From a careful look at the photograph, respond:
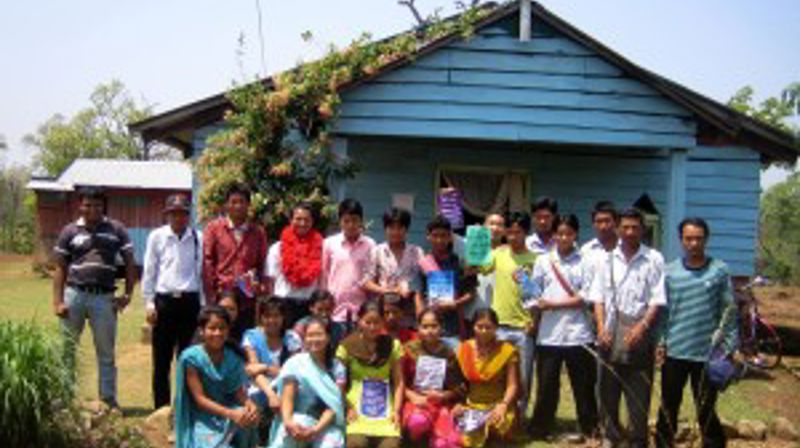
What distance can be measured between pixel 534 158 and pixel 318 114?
12.0 feet

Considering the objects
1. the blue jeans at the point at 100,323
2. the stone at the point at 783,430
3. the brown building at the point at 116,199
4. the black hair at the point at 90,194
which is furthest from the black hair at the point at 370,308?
the brown building at the point at 116,199

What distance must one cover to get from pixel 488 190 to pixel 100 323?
625 centimetres

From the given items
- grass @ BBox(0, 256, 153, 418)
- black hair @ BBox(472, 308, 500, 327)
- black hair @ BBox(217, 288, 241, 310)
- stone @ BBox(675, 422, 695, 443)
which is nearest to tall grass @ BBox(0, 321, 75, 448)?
grass @ BBox(0, 256, 153, 418)

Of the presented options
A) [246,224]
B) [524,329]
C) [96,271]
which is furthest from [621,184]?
[96,271]

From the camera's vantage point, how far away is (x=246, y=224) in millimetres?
6309

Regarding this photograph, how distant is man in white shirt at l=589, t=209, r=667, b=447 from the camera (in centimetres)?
547

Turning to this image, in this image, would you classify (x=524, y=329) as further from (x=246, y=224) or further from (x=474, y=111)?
(x=474, y=111)

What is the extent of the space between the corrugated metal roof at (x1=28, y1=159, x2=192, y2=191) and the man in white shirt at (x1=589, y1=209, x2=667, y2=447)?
18.3 metres

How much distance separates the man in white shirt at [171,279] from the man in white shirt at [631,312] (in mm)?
3005

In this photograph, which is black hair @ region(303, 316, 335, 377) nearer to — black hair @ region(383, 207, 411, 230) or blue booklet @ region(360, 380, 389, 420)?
blue booklet @ region(360, 380, 389, 420)

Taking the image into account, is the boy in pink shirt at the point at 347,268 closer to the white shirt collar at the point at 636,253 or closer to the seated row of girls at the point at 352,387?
the seated row of girls at the point at 352,387

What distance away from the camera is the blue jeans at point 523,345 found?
20.5ft

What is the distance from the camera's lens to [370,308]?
5.60m

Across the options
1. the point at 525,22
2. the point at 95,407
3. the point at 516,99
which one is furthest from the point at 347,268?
the point at 525,22
